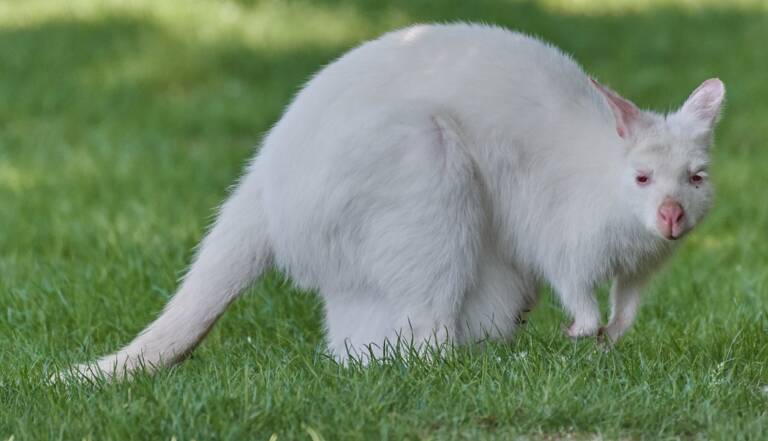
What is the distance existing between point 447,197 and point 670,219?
2.46ft

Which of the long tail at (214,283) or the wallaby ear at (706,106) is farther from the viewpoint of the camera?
the long tail at (214,283)

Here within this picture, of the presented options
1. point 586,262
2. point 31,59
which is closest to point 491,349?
point 586,262

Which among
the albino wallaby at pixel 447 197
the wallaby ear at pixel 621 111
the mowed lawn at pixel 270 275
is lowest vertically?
the mowed lawn at pixel 270 275

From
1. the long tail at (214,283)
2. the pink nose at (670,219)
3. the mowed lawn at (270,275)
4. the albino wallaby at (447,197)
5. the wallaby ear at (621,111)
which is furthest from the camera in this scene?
the long tail at (214,283)

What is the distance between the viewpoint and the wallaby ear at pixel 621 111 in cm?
481

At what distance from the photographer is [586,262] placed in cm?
504

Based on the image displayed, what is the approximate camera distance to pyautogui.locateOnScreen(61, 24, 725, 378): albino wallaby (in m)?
4.94

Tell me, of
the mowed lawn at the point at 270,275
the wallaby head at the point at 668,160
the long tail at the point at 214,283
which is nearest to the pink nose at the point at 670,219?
the wallaby head at the point at 668,160

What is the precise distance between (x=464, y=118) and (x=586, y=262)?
650mm

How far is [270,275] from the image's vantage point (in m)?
6.55

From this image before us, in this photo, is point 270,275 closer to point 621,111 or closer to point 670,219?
point 621,111

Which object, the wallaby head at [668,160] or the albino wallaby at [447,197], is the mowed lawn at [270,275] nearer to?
the albino wallaby at [447,197]

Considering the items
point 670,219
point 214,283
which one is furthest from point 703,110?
point 214,283

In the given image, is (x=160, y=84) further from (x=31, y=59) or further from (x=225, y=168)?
(x=225, y=168)
